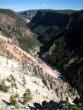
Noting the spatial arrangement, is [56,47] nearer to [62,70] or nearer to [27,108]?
[62,70]

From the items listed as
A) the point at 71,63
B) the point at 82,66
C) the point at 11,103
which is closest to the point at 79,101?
the point at 11,103

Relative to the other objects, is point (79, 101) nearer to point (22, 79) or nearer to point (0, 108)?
point (0, 108)

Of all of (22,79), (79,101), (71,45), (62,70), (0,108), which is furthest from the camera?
(71,45)

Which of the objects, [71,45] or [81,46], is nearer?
A: [81,46]

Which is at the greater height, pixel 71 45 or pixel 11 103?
pixel 11 103

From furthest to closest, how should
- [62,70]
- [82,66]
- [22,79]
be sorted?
[62,70] < [82,66] < [22,79]

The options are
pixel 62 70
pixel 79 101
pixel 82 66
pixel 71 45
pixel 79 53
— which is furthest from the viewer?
pixel 71 45

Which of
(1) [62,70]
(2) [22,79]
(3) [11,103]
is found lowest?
(1) [62,70]

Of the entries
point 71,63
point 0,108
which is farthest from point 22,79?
point 71,63

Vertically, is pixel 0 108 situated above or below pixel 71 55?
above
